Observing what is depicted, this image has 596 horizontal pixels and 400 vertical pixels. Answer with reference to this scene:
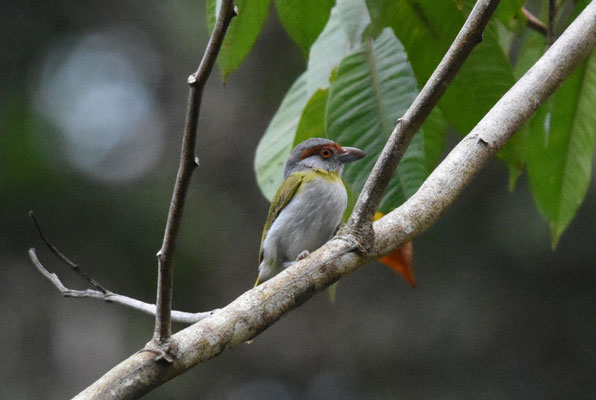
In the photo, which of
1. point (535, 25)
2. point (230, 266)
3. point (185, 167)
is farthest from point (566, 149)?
point (230, 266)

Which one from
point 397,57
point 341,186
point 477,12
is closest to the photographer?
point 477,12

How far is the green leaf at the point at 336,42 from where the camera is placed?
2363 mm

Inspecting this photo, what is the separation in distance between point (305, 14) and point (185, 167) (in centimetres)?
106

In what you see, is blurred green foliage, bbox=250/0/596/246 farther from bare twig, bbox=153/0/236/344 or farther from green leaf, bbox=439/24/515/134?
bare twig, bbox=153/0/236/344

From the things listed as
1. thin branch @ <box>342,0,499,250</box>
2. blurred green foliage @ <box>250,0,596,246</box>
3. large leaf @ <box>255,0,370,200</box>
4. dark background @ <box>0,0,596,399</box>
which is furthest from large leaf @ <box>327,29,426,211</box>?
dark background @ <box>0,0,596,399</box>

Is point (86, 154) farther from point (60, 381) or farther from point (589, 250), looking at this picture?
point (589, 250)

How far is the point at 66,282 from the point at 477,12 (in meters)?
7.58

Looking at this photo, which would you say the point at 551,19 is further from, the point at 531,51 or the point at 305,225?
the point at 305,225

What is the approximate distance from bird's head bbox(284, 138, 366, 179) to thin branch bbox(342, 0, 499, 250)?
4.80 ft

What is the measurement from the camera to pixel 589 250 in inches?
334

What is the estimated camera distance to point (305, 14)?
2.34 metres

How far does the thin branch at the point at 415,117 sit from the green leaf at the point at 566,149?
2.93ft

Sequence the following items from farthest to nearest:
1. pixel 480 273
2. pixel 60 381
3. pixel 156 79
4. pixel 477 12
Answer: pixel 156 79
pixel 480 273
pixel 60 381
pixel 477 12

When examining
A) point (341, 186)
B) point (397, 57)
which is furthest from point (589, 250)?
point (397, 57)
